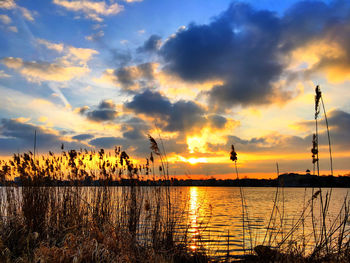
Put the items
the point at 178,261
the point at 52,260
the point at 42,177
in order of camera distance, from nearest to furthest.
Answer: the point at 52,260, the point at 178,261, the point at 42,177

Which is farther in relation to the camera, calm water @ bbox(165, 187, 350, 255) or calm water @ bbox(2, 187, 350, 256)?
calm water @ bbox(165, 187, 350, 255)

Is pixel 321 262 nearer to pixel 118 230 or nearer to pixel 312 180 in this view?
pixel 312 180

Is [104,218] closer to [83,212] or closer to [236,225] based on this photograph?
[83,212]

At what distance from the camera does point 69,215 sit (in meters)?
8.27

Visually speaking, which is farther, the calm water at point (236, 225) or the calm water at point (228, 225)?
the calm water at point (236, 225)

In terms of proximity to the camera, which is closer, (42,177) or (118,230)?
Answer: (118,230)

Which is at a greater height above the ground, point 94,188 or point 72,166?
point 72,166

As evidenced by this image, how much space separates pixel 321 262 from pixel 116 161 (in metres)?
6.75

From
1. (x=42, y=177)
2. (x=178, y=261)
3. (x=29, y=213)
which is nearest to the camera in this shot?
(x=178, y=261)

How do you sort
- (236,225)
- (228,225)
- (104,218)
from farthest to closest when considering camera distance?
1. (228,225)
2. (236,225)
3. (104,218)

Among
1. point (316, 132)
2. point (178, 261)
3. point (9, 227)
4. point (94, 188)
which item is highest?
point (316, 132)

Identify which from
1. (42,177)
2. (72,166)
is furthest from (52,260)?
(72,166)

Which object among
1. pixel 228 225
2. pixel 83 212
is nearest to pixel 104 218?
pixel 83 212

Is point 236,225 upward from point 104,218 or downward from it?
downward
